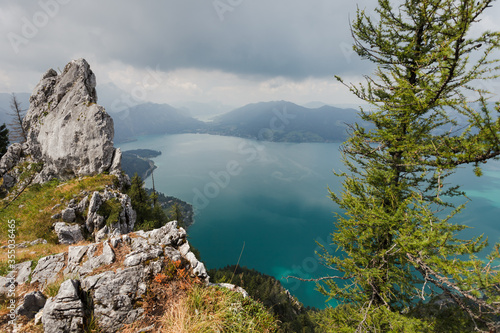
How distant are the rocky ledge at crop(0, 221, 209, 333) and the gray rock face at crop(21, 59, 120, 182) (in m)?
19.1

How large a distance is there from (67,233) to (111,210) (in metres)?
3.39

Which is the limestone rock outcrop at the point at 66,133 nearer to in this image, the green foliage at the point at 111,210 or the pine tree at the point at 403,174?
the green foliage at the point at 111,210

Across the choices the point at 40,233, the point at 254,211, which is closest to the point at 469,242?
the point at 40,233

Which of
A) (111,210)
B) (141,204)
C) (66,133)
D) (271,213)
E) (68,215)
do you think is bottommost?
(271,213)

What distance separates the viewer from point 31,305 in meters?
5.01

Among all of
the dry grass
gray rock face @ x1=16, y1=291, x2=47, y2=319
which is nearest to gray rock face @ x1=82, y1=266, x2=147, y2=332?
gray rock face @ x1=16, y1=291, x2=47, y2=319

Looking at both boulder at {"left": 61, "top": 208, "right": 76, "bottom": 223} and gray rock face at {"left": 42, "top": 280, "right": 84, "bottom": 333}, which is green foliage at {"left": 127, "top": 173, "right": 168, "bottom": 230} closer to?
boulder at {"left": 61, "top": 208, "right": 76, "bottom": 223}

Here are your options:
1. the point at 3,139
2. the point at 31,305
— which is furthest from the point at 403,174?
the point at 3,139

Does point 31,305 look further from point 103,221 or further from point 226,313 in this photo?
point 103,221

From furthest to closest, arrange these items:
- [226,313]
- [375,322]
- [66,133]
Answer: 1. [66,133]
2. [375,322]
3. [226,313]

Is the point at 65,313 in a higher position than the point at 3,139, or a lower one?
lower

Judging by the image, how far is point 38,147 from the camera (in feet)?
83.4

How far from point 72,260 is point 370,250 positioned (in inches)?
433

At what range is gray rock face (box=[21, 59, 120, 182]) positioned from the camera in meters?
23.3
